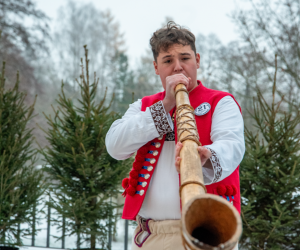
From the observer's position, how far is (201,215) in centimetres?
84

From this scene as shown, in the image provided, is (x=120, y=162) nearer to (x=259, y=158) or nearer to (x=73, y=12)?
(x=259, y=158)

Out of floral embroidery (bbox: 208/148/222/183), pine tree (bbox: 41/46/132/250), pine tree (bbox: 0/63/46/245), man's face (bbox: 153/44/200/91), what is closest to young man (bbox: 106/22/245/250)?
man's face (bbox: 153/44/200/91)

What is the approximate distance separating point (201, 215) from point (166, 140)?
72 cm

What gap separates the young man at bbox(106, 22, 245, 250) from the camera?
54.5 inches

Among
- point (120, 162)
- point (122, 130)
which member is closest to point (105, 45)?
point (120, 162)

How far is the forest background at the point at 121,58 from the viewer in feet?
21.4

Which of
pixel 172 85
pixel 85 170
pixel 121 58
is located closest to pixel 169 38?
pixel 172 85

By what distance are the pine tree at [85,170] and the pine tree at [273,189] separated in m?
1.27

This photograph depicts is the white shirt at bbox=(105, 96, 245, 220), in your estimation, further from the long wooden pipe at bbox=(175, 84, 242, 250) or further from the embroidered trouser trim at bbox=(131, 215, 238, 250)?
the long wooden pipe at bbox=(175, 84, 242, 250)

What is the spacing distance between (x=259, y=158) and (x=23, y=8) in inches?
329

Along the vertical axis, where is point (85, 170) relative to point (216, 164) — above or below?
above

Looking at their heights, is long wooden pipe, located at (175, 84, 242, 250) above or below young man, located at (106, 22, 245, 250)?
below

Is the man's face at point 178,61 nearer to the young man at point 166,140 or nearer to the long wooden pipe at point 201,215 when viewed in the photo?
the young man at point 166,140

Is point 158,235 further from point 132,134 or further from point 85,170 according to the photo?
point 85,170
